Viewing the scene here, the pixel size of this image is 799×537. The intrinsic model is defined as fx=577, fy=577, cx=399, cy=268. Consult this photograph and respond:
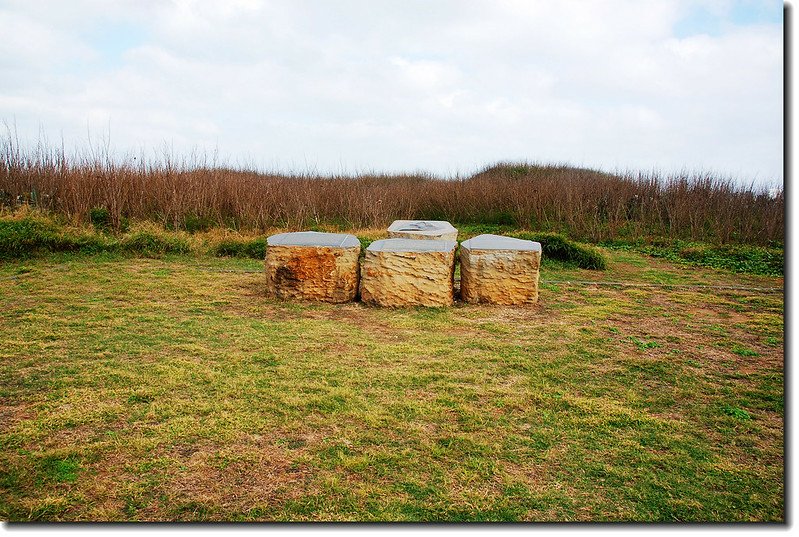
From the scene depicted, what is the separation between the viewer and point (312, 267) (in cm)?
602

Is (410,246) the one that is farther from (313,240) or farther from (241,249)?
(241,249)

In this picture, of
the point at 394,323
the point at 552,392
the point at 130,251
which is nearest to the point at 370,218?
the point at 130,251

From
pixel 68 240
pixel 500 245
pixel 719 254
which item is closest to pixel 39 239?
pixel 68 240

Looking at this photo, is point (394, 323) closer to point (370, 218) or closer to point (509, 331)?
point (509, 331)

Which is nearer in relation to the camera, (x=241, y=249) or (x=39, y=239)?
(x=39, y=239)

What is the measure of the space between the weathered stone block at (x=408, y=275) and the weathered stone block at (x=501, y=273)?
0.29 metres

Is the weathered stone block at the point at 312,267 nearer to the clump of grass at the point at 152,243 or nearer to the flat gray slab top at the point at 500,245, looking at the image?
the flat gray slab top at the point at 500,245

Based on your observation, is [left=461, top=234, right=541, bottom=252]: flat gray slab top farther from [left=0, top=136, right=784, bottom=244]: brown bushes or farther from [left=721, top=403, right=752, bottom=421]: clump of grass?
[left=0, top=136, right=784, bottom=244]: brown bushes

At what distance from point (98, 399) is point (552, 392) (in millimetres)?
2736

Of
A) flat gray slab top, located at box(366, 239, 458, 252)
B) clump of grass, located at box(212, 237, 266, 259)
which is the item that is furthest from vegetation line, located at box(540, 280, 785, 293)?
clump of grass, located at box(212, 237, 266, 259)

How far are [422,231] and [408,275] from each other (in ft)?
5.61

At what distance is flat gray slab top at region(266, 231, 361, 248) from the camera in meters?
→ 5.98

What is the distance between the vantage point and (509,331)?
16.8 ft

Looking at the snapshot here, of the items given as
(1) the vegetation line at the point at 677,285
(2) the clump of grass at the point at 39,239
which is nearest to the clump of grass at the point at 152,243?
(2) the clump of grass at the point at 39,239
